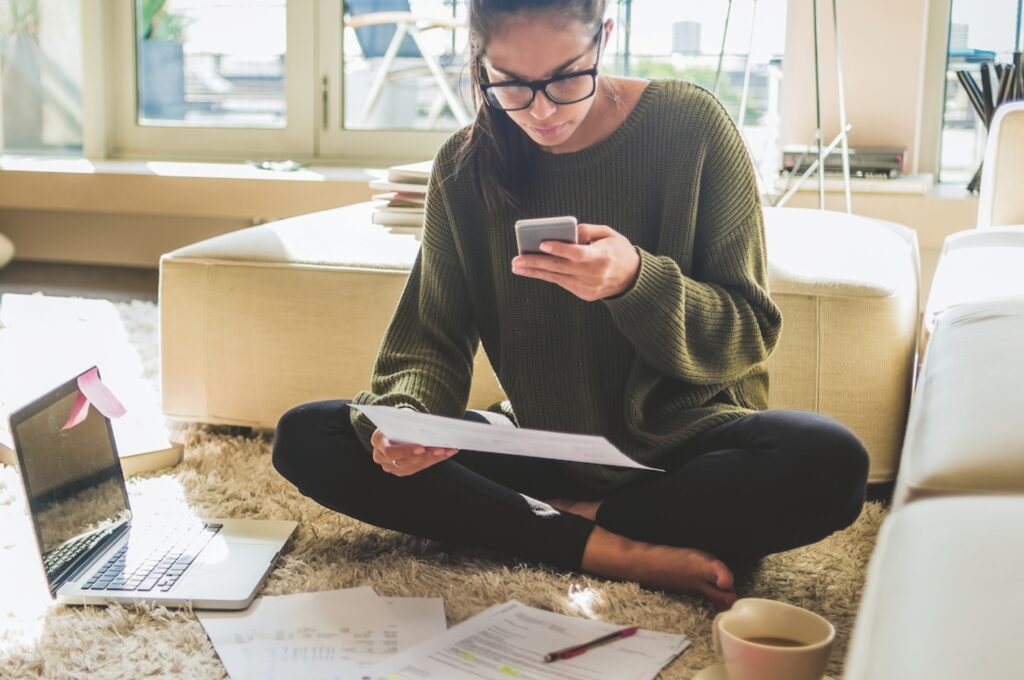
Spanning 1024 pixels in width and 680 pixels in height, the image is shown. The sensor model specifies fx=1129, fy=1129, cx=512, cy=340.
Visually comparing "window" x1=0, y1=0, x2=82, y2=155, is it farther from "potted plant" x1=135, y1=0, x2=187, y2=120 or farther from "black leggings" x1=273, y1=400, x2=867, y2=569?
"black leggings" x1=273, y1=400, x2=867, y2=569

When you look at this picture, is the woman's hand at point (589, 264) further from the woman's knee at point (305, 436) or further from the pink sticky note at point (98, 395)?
the pink sticky note at point (98, 395)

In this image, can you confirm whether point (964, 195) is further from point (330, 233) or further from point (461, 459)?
point (461, 459)

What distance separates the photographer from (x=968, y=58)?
11.1ft

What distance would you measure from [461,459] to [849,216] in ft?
3.64

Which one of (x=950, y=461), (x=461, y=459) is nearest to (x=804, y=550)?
(x=461, y=459)

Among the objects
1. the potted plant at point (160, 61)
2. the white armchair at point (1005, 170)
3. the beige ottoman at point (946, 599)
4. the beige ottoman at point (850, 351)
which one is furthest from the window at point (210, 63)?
the beige ottoman at point (946, 599)

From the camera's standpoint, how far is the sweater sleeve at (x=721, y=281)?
131cm

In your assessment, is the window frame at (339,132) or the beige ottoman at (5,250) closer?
the beige ottoman at (5,250)

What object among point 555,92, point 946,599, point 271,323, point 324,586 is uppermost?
point 555,92

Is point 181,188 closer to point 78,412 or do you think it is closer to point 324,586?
point 78,412

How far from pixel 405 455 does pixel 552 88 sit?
0.45 m

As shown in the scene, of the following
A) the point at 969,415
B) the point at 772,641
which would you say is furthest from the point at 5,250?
the point at 969,415

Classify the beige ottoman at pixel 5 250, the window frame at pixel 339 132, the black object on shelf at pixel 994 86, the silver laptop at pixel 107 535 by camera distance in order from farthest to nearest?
the window frame at pixel 339 132
the beige ottoman at pixel 5 250
the black object on shelf at pixel 994 86
the silver laptop at pixel 107 535

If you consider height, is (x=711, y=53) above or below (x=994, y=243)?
above
